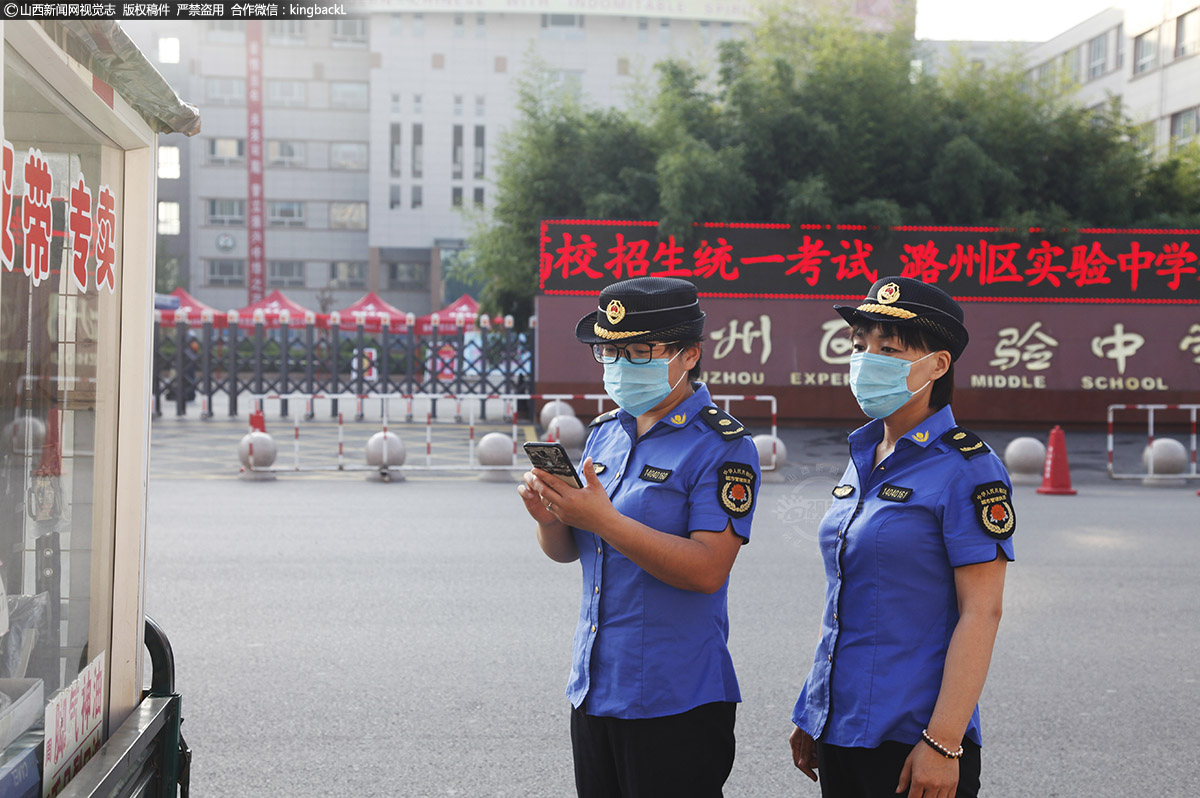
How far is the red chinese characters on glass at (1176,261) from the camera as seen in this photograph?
17734 mm

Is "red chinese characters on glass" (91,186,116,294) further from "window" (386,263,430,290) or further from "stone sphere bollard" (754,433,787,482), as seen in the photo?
"window" (386,263,430,290)

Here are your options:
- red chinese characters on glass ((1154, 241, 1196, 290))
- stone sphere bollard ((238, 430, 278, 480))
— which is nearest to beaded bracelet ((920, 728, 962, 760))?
stone sphere bollard ((238, 430, 278, 480))

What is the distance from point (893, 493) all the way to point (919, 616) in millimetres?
252

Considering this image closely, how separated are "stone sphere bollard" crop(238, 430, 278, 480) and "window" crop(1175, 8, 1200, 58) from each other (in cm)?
2880

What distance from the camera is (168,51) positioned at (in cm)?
5297

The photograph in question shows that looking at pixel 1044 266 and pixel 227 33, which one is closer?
pixel 1044 266

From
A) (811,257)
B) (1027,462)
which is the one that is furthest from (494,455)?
(811,257)

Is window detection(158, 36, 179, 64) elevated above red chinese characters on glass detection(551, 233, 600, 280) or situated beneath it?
elevated above

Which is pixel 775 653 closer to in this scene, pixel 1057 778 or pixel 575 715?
pixel 1057 778

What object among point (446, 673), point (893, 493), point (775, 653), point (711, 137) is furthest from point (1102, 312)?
point (893, 493)

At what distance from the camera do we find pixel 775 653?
5.26 metres

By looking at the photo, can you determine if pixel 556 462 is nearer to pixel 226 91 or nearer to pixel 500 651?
pixel 500 651

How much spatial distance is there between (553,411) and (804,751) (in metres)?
13.8

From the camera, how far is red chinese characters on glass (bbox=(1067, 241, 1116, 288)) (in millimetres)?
17891
